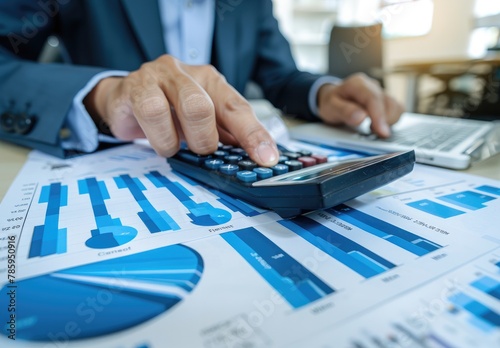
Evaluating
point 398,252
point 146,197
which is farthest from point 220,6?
point 398,252

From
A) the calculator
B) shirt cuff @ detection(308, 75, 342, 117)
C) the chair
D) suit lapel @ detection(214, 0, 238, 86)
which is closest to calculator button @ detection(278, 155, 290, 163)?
the calculator

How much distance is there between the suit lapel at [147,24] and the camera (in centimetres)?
60

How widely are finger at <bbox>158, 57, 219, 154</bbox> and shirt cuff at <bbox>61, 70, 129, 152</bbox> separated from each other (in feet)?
0.47

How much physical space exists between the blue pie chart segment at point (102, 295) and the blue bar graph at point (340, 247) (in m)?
0.07

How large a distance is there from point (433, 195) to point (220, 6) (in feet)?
2.06

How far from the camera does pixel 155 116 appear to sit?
1.06ft

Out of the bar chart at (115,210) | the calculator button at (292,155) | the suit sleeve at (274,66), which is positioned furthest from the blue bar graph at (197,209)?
the suit sleeve at (274,66)

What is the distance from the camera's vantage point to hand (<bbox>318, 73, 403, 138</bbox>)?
50 cm

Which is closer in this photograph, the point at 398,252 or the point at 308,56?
the point at 398,252

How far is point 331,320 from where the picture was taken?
130 mm

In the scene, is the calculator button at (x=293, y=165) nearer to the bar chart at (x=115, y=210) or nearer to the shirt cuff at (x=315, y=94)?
the bar chart at (x=115, y=210)

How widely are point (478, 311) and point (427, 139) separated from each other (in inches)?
14.2

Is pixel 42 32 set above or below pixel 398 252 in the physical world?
above

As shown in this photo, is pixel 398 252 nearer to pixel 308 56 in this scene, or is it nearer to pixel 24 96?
pixel 24 96
